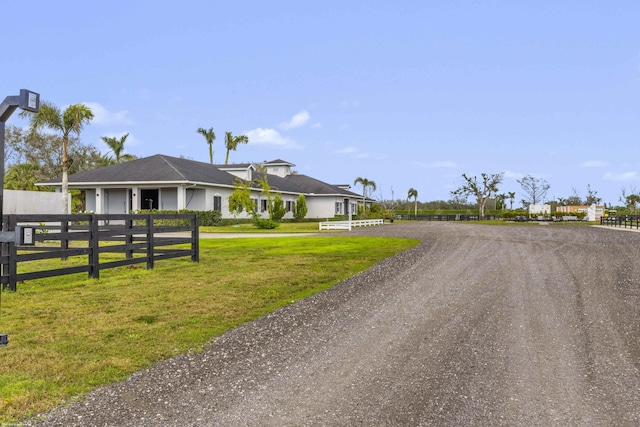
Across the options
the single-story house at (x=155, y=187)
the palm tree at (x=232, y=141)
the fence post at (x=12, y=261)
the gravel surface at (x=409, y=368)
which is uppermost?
the palm tree at (x=232, y=141)

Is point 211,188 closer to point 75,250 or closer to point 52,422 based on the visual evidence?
point 75,250

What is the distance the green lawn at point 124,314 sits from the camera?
197 inches

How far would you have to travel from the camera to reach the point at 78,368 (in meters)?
5.25

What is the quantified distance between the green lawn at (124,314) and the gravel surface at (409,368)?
1.28ft

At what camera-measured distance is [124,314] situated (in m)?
7.72

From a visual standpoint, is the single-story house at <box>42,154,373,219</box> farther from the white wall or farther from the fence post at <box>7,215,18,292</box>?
the fence post at <box>7,215,18,292</box>

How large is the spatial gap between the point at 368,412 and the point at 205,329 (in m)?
3.36

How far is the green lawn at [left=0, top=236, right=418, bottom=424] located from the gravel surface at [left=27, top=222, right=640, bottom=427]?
0.39m

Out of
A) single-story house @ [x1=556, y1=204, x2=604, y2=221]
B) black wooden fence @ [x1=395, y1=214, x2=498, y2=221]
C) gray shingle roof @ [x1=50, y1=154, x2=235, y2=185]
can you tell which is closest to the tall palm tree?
gray shingle roof @ [x1=50, y1=154, x2=235, y2=185]

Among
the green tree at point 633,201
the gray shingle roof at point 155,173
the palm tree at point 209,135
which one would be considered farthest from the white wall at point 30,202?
the green tree at point 633,201

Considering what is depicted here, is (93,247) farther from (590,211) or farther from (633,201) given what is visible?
(633,201)

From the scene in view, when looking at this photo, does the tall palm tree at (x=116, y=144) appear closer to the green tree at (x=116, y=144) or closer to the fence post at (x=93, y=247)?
the green tree at (x=116, y=144)

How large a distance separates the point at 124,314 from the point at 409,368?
4.79m

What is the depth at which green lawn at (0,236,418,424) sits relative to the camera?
5007mm
